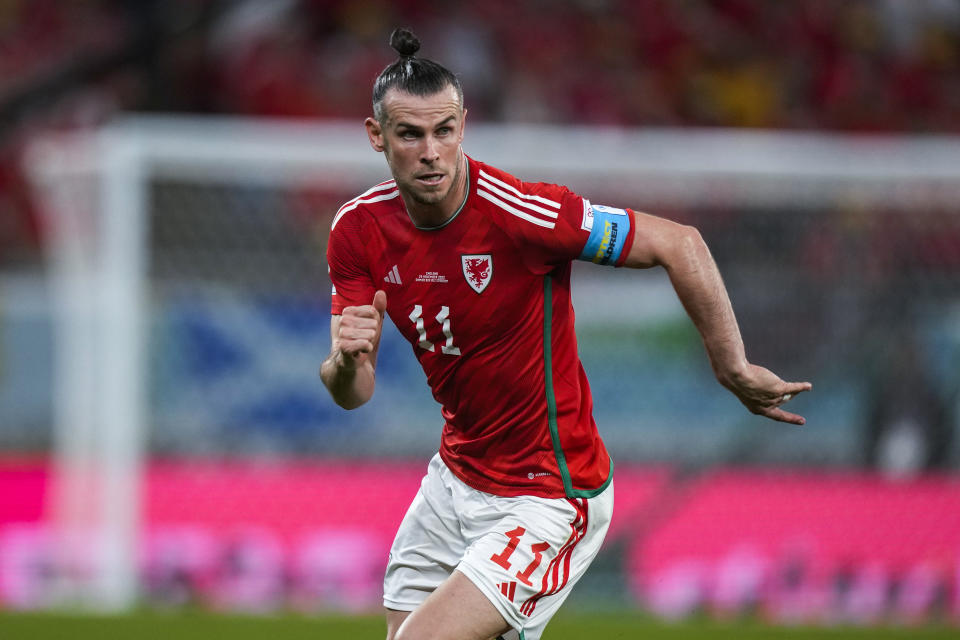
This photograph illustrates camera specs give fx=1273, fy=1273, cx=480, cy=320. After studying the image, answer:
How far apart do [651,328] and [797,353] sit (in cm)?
106

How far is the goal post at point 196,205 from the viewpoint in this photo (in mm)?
8828

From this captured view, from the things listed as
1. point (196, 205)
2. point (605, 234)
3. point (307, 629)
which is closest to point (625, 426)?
point (307, 629)

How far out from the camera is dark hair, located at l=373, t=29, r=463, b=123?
3.62 m

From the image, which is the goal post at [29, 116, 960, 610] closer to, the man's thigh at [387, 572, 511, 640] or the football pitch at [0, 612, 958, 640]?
the football pitch at [0, 612, 958, 640]

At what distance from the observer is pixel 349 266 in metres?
3.87

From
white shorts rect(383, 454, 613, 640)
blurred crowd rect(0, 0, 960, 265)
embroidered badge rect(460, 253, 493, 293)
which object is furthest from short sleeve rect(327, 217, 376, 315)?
blurred crowd rect(0, 0, 960, 265)

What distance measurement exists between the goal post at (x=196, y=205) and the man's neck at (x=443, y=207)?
5364 millimetres

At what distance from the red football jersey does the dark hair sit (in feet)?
0.93

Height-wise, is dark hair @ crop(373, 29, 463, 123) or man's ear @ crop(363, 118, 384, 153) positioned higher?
dark hair @ crop(373, 29, 463, 123)

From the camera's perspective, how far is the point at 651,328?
9.15 m

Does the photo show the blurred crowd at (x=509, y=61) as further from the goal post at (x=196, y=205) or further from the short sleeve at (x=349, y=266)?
the short sleeve at (x=349, y=266)

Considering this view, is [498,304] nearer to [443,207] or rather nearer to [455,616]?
[443,207]

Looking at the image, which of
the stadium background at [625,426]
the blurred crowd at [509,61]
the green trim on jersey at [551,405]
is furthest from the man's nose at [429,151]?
the blurred crowd at [509,61]

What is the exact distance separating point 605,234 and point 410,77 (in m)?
0.72
